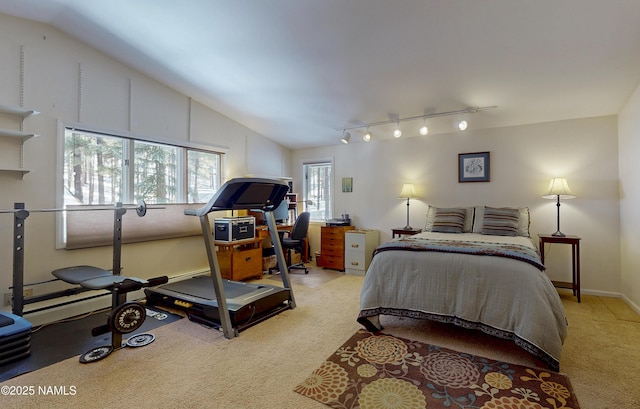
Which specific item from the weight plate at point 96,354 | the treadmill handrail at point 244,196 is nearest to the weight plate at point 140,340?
the weight plate at point 96,354

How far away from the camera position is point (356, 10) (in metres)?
2.36

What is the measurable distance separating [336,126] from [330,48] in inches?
79.2

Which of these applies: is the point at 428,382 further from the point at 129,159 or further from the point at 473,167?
the point at 129,159

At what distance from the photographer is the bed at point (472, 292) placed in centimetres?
209

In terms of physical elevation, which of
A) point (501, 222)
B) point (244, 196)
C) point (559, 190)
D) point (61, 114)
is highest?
point (61, 114)

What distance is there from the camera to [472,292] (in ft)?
7.73

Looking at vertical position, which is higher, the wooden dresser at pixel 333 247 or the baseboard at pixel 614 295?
the wooden dresser at pixel 333 247

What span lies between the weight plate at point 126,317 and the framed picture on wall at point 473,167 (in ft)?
14.3

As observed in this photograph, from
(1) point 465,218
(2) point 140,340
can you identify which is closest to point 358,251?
(1) point 465,218

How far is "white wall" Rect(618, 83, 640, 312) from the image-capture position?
3.12m

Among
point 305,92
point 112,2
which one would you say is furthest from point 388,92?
point 112,2

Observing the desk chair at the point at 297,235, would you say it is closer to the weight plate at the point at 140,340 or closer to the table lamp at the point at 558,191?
the weight plate at the point at 140,340

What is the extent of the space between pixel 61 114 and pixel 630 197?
6.14m

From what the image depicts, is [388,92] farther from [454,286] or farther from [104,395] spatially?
[104,395]
